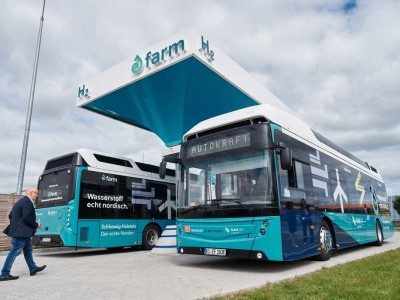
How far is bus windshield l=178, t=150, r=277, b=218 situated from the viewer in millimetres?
7195

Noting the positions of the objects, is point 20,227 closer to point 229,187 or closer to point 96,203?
point 229,187

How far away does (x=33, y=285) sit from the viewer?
6145 millimetres

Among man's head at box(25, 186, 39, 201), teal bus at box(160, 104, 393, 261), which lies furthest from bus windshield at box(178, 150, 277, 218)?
man's head at box(25, 186, 39, 201)

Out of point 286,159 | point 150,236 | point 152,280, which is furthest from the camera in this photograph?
point 150,236

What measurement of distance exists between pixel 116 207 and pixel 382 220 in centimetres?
998

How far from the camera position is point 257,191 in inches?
285

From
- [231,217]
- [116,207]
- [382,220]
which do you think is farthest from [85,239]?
[382,220]

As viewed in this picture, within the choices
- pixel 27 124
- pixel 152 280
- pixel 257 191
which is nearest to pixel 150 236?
pixel 152 280

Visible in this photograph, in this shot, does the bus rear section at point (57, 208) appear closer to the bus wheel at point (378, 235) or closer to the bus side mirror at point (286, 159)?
the bus side mirror at point (286, 159)

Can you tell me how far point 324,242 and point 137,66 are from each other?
1109 centimetres

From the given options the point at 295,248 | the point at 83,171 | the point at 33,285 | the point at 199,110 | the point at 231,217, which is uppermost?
the point at 199,110

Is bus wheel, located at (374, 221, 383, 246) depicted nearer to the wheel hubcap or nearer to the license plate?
the wheel hubcap

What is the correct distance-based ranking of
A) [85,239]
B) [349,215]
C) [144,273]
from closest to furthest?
[144,273]
[349,215]
[85,239]

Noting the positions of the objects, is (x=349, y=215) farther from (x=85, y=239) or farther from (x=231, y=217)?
(x=85, y=239)
